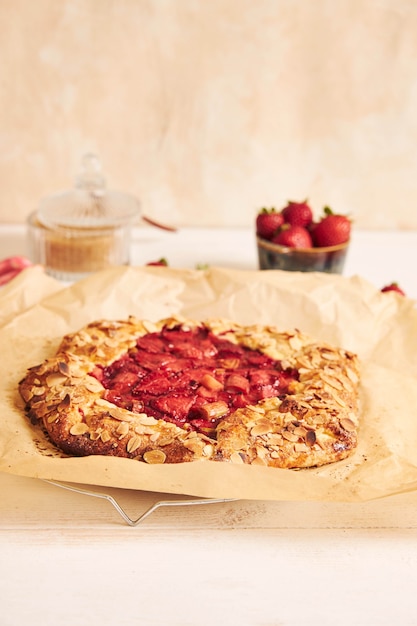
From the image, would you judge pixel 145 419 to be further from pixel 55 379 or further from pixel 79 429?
pixel 55 379

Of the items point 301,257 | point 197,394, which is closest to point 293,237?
point 301,257

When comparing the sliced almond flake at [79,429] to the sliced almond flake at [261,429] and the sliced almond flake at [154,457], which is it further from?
the sliced almond flake at [261,429]

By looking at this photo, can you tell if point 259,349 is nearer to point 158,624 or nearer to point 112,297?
point 112,297

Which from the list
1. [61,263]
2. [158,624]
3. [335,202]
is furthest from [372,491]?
[335,202]

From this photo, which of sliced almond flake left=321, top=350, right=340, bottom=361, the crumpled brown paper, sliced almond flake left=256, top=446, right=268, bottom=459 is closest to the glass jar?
the crumpled brown paper

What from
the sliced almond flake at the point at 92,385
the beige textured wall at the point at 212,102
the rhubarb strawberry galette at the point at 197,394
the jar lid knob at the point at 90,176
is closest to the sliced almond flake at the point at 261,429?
the rhubarb strawberry galette at the point at 197,394

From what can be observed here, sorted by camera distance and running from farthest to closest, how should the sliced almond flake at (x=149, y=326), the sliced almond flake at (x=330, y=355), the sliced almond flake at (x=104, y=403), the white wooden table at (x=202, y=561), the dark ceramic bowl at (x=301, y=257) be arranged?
1. the dark ceramic bowl at (x=301, y=257)
2. the sliced almond flake at (x=149, y=326)
3. the sliced almond flake at (x=330, y=355)
4. the sliced almond flake at (x=104, y=403)
5. the white wooden table at (x=202, y=561)
